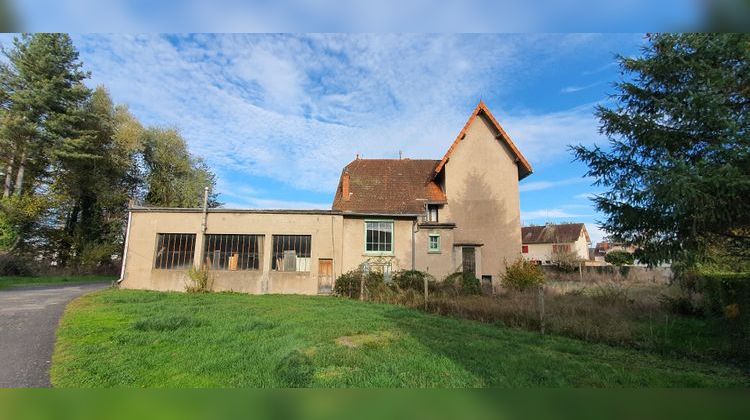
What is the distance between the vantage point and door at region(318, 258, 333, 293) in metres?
18.5

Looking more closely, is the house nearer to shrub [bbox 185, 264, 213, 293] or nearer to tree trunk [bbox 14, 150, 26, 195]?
shrub [bbox 185, 264, 213, 293]

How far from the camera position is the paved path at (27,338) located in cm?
487

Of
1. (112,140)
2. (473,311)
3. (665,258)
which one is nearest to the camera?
(665,258)

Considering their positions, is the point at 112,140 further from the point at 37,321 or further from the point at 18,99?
the point at 37,321

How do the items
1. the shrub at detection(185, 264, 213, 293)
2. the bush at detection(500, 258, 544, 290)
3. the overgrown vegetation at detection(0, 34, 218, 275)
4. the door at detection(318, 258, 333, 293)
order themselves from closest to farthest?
1. the shrub at detection(185, 264, 213, 293)
2. the door at detection(318, 258, 333, 293)
3. the bush at detection(500, 258, 544, 290)
4. the overgrown vegetation at detection(0, 34, 218, 275)

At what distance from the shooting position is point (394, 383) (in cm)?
461

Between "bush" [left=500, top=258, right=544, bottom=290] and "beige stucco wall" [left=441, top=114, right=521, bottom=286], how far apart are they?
1.64 meters

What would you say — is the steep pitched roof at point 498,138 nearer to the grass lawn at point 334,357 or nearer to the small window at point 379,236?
the small window at point 379,236

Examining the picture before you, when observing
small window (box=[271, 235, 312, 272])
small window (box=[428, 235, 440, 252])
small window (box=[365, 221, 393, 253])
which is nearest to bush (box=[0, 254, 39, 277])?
small window (box=[271, 235, 312, 272])

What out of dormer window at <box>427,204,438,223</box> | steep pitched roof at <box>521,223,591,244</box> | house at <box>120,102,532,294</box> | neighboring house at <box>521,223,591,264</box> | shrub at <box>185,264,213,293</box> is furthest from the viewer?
steep pitched roof at <box>521,223,591,244</box>

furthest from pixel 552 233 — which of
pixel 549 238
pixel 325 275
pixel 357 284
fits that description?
pixel 357 284

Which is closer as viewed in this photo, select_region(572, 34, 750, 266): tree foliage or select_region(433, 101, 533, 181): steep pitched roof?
select_region(572, 34, 750, 266): tree foliage

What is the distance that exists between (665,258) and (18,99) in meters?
35.8

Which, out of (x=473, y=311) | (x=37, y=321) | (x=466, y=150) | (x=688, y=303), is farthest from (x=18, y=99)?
(x=688, y=303)
